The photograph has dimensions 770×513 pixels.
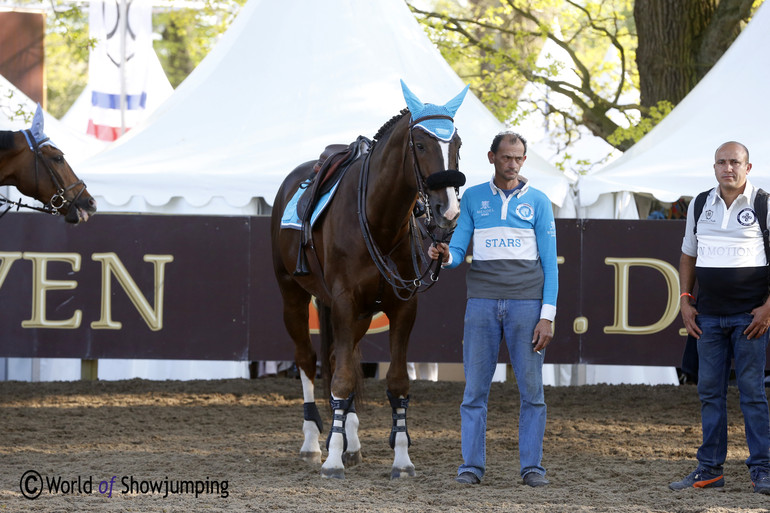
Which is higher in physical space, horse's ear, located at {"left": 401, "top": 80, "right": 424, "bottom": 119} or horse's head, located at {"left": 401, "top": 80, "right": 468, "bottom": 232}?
horse's ear, located at {"left": 401, "top": 80, "right": 424, "bottom": 119}

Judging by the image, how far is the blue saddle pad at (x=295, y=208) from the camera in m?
5.61

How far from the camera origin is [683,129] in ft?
27.6

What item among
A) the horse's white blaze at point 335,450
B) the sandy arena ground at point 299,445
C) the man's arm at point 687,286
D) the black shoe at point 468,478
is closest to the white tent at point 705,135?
the sandy arena ground at point 299,445

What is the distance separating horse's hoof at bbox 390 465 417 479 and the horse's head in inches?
61.6

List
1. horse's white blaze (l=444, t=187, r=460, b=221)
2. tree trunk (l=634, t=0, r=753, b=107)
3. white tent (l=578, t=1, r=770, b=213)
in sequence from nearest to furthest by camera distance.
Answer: horse's white blaze (l=444, t=187, r=460, b=221) → white tent (l=578, t=1, r=770, b=213) → tree trunk (l=634, t=0, r=753, b=107)

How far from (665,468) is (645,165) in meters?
3.35

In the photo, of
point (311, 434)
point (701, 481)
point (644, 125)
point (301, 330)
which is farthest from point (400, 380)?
point (644, 125)

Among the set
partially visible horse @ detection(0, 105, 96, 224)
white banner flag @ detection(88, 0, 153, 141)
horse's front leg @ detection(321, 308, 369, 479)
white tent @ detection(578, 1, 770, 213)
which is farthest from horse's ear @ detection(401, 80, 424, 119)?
white banner flag @ detection(88, 0, 153, 141)

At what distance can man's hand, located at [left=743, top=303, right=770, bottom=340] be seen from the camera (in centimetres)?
477

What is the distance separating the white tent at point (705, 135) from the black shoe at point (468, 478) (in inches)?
147

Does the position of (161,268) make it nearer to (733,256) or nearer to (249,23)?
(249,23)

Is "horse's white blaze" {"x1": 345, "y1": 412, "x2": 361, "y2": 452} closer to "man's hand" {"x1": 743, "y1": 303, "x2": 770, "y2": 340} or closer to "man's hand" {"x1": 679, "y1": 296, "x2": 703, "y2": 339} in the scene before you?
"man's hand" {"x1": 679, "y1": 296, "x2": 703, "y2": 339}

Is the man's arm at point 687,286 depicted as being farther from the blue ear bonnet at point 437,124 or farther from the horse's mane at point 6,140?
the horse's mane at point 6,140

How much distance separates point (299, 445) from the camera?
646 cm
